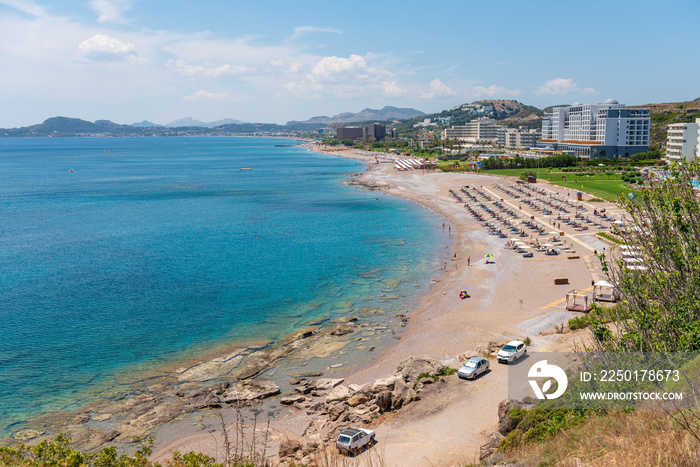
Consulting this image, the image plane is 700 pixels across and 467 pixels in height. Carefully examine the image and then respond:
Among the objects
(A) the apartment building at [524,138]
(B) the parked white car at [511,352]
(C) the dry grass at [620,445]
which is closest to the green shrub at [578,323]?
(B) the parked white car at [511,352]

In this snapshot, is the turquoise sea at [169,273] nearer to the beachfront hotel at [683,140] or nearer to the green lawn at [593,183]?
the green lawn at [593,183]

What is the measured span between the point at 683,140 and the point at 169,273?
98952 millimetres

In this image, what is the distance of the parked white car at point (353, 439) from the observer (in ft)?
61.5

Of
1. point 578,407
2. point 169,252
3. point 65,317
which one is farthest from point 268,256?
→ point 578,407

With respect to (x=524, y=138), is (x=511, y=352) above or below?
below

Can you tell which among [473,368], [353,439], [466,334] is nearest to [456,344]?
[466,334]

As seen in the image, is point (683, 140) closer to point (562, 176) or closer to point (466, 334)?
point (562, 176)

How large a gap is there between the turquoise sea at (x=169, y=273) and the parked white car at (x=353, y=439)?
1535cm

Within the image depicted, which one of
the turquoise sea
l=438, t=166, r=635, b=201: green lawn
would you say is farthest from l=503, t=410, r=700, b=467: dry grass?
l=438, t=166, r=635, b=201: green lawn

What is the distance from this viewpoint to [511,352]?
25656mm

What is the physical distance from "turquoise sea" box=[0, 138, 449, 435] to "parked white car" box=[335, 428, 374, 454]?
15352 millimetres

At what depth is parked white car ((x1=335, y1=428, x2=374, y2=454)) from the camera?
18.7m

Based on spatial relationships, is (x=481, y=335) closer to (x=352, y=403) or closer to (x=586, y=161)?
(x=352, y=403)

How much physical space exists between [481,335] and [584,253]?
917 inches
